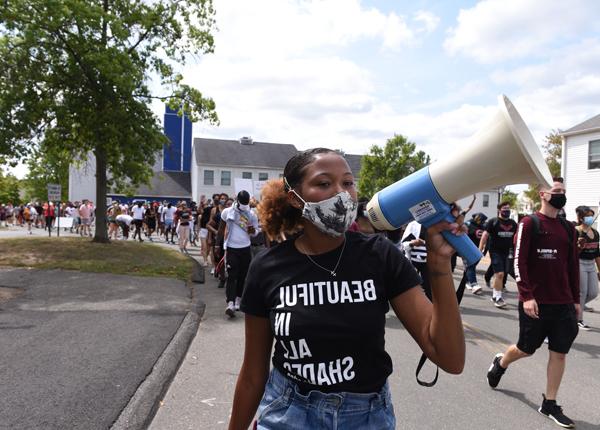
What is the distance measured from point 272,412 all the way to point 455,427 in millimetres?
2584

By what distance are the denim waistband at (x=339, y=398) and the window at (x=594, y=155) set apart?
2634 centimetres

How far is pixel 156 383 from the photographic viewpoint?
4504 millimetres

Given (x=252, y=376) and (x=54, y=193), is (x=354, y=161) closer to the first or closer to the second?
(x=54, y=193)

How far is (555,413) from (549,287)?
105cm

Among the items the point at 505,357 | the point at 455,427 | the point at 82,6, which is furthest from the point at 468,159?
the point at 82,6

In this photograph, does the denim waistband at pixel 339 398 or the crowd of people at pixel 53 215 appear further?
the crowd of people at pixel 53 215

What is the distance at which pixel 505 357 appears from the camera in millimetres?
4590

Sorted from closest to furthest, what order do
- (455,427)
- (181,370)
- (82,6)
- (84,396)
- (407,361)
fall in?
(455,427)
(84,396)
(181,370)
(407,361)
(82,6)

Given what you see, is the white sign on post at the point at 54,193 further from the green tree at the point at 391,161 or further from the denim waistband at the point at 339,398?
the green tree at the point at 391,161

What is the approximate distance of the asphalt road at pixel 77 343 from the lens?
A: 382 cm

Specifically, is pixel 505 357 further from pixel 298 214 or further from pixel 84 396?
pixel 84 396

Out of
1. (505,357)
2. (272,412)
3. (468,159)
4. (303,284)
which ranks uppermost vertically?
(468,159)

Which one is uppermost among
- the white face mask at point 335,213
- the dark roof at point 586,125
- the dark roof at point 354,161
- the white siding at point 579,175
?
the dark roof at point 354,161

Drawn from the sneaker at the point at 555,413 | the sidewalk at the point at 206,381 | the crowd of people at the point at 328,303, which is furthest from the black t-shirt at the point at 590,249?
the crowd of people at the point at 328,303
